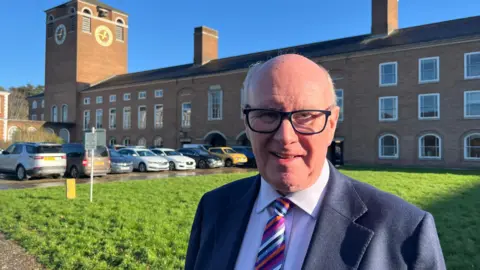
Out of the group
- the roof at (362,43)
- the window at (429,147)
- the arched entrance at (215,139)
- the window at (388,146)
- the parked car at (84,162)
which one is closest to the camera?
the parked car at (84,162)

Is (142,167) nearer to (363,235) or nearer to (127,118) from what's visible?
(363,235)

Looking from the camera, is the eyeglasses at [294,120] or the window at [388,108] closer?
the eyeglasses at [294,120]

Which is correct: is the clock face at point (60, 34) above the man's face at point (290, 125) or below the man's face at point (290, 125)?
above

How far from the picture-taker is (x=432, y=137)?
89.0 feet

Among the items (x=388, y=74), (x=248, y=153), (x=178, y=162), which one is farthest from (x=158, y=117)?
(x=388, y=74)

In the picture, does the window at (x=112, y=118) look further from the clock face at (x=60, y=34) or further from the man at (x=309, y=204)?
the man at (x=309, y=204)

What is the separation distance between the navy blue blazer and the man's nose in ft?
0.86

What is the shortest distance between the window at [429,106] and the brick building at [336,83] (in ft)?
0.23

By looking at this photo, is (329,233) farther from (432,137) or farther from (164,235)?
(432,137)

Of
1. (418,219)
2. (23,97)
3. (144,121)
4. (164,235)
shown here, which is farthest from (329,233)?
(23,97)

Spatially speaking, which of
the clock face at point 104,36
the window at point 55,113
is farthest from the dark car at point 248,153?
the window at point 55,113

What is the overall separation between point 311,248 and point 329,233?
0.28 feet

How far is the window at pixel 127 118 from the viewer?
46.2m

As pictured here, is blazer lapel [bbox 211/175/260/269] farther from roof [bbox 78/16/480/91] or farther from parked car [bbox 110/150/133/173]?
parked car [bbox 110/150/133/173]
